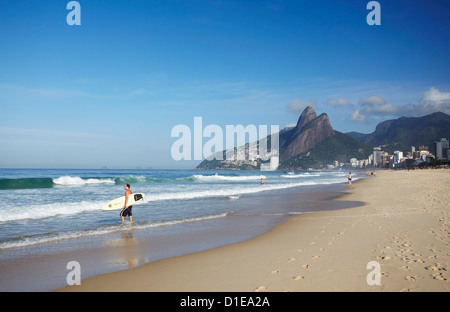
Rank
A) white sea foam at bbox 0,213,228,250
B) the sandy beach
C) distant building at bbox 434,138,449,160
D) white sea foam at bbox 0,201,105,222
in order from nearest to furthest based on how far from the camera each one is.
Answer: the sandy beach → white sea foam at bbox 0,213,228,250 → white sea foam at bbox 0,201,105,222 → distant building at bbox 434,138,449,160

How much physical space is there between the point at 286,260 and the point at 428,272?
101 inches

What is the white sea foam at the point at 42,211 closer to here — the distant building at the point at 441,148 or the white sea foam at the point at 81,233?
the white sea foam at the point at 81,233

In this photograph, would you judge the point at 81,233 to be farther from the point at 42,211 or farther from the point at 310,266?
the point at 310,266

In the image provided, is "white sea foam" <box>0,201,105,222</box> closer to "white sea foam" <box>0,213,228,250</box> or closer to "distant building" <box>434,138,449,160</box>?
"white sea foam" <box>0,213,228,250</box>

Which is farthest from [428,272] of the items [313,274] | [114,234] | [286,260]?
[114,234]

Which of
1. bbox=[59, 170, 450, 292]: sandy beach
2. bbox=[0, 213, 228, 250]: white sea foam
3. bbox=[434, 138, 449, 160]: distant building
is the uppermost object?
bbox=[434, 138, 449, 160]: distant building

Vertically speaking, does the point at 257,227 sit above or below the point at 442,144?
below

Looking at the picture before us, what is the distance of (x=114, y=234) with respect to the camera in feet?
34.1

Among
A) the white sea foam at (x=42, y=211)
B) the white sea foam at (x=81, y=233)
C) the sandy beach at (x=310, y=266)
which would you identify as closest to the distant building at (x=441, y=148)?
the sandy beach at (x=310, y=266)

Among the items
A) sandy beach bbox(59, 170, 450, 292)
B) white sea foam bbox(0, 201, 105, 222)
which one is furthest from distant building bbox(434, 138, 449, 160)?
white sea foam bbox(0, 201, 105, 222)

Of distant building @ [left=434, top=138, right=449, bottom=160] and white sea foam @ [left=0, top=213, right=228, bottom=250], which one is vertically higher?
distant building @ [left=434, top=138, right=449, bottom=160]

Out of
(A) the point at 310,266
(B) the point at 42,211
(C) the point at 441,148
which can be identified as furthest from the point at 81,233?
(C) the point at 441,148
